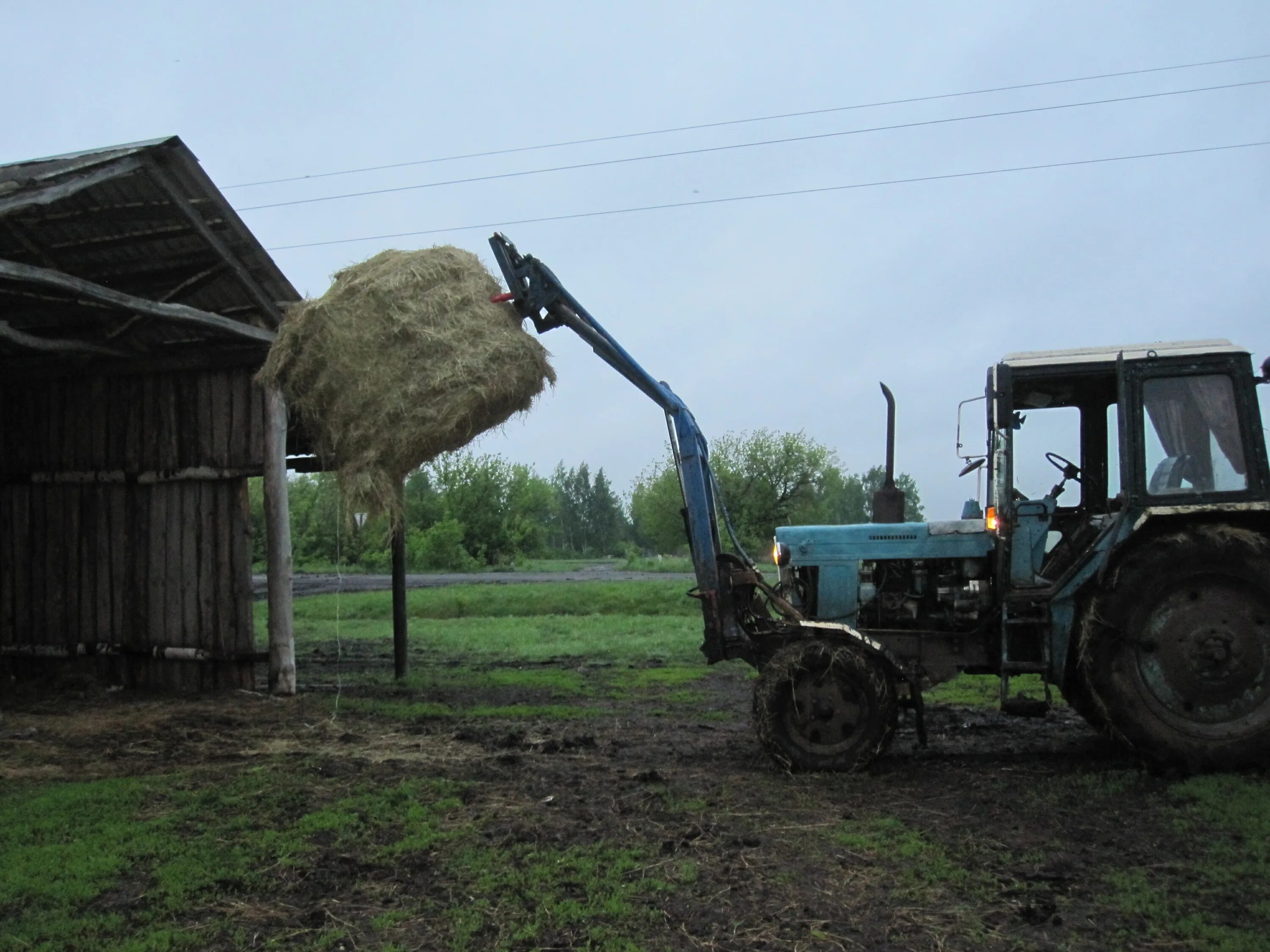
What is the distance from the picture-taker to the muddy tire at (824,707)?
654 cm

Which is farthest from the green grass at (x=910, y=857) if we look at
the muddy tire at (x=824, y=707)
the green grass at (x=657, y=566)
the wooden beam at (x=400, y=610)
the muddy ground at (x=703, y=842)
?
the green grass at (x=657, y=566)

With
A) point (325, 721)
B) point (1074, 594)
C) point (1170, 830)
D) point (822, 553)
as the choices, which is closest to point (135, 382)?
point (325, 721)

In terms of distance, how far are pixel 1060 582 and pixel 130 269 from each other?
8.68 m

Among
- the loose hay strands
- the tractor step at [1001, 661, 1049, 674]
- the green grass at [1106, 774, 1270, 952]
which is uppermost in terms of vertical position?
the loose hay strands

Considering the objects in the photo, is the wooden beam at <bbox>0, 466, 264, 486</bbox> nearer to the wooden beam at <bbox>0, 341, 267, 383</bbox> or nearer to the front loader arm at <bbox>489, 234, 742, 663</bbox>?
the wooden beam at <bbox>0, 341, 267, 383</bbox>

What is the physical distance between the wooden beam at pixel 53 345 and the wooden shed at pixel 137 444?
0.02 m

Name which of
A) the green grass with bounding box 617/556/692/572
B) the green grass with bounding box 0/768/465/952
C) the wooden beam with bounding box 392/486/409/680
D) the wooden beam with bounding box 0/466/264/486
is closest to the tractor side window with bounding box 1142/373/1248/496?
the green grass with bounding box 0/768/465/952

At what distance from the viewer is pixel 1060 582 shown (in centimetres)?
659

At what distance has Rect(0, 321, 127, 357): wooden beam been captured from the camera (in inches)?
340

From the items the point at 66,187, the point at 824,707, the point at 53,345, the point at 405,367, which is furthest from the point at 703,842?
the point at 53,345

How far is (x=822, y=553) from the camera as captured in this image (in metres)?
7.20

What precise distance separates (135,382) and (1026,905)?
9590mm

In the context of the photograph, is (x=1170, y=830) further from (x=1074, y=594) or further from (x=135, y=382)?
(x=135, y=382)

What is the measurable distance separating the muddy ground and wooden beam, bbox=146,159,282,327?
3.93m
